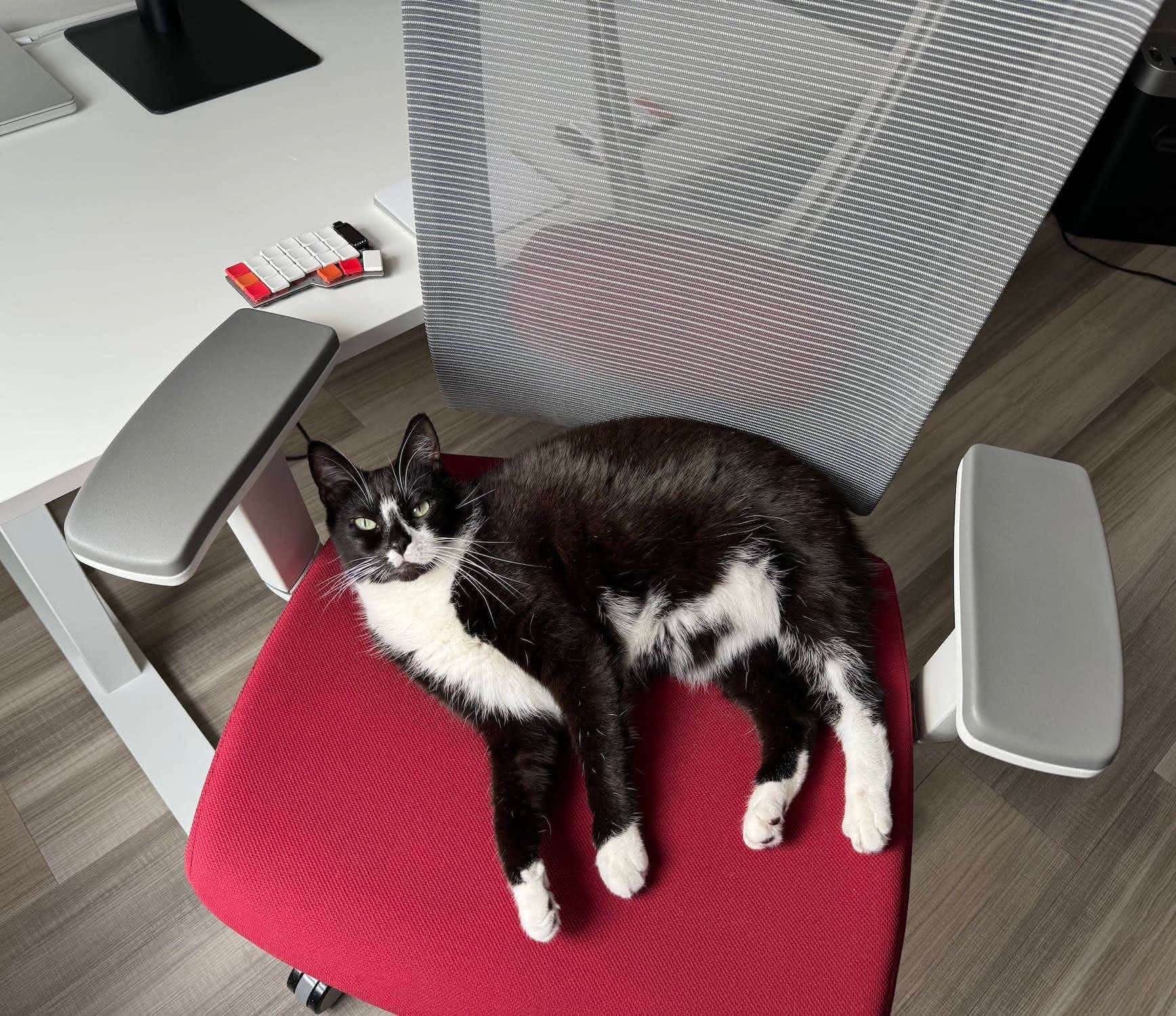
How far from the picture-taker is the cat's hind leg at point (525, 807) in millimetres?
700

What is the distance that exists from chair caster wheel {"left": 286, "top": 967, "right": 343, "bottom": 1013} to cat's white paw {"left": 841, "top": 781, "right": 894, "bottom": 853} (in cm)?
76

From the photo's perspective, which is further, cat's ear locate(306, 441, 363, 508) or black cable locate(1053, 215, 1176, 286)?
black cable locate(1053, 215, 1176, 286)

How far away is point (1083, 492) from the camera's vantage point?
730mm

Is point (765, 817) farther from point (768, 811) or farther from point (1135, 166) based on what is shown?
point (1135, 166)

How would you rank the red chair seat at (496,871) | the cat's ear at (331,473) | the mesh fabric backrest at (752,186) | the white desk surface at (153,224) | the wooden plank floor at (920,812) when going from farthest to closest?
1. the wooden plank floor at (920,812)
2. the cat's ear at (331,473)
3. the white desk surface at (153,224)
4. the red chair seat at (496,871)
5. the mesh fabric backrest at (752,186)

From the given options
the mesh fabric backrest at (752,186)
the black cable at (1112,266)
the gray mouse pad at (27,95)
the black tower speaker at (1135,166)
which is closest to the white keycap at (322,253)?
the mesh fabric backrest at (752,186)

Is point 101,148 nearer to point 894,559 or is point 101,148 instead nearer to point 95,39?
point 95,39

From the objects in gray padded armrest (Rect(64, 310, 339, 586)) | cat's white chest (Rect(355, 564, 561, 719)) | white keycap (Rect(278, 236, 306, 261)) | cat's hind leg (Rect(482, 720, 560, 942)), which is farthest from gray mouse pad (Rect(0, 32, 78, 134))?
cat's hind leg (Rect(482, 720, 560, 942))

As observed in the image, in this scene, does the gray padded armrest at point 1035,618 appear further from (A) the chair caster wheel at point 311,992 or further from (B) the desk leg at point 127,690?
(B) the desk leg at point 127,690

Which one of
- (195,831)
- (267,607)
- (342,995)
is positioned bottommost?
(342,995)

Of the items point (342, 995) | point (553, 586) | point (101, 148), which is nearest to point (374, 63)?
point (101, 148)

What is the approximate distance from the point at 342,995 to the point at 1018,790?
110 centimetres

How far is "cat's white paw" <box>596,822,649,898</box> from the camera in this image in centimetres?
71

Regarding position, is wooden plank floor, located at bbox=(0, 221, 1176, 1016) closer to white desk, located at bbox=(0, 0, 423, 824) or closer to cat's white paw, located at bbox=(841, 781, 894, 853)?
white desk, located at bbox=(0, 0, 423, 824)
